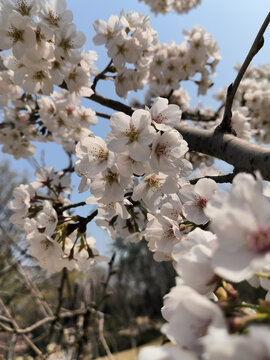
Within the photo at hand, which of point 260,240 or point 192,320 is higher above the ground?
point 260,240

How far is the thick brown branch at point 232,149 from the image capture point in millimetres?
945

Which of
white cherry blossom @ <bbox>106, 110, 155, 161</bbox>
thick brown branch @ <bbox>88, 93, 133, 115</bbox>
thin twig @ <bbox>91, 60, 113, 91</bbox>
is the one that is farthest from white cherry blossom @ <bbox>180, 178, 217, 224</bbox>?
thin twig @ <bbox>91, 60, 113, 91</bbox>

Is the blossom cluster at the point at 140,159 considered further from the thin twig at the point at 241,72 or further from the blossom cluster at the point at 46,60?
the blossom cluster at the point at 46,60

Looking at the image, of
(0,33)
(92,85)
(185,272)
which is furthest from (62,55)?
(185,272)

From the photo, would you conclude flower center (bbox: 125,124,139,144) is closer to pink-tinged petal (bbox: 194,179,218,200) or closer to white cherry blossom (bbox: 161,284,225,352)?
pink-tinged petal (bbox: 194,179,218,200)

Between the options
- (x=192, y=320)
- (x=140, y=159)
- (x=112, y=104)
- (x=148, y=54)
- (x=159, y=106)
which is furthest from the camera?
(x=148, y=54)

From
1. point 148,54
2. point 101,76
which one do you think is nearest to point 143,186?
point 101,76

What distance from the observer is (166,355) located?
0.36 metres

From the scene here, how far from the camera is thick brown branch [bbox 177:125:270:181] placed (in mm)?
945

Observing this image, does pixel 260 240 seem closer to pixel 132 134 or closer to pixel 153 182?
pixel 132 134

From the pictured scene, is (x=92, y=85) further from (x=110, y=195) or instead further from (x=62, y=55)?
(x=110, y=195)

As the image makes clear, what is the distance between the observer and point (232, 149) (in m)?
1.12

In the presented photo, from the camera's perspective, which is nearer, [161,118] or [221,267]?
[221,267]

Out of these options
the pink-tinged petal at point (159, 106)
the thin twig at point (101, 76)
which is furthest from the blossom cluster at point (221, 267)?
the thin twig at point (101, 76)
